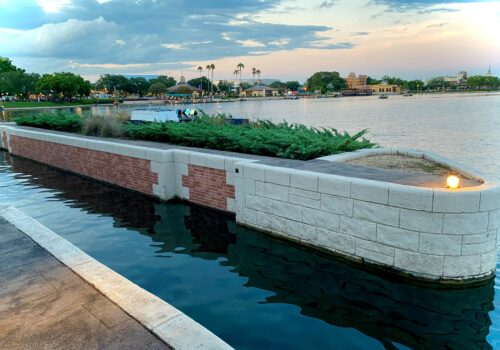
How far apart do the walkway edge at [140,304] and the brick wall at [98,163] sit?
5254 mm

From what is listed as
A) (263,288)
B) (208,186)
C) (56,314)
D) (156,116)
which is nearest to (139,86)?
(156,116)

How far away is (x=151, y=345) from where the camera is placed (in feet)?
12.1

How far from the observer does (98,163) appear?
543 inches

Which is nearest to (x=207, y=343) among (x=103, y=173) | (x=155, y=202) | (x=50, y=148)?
(x=155, y=202)

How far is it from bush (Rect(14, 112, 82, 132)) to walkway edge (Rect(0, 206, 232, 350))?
45.7 ft

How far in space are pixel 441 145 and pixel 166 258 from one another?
26.7 meters

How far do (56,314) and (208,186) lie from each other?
605 centimetres

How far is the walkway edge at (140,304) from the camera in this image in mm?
3771

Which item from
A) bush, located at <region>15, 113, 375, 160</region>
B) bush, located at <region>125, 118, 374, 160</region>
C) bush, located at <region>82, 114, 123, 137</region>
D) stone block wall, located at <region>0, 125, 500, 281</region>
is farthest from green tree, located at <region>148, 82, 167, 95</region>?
stone block wall, located at <region>0, 125, 500, 281</region>

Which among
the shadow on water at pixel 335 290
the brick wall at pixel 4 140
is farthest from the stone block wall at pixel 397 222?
the brick wall at pixel 4 140

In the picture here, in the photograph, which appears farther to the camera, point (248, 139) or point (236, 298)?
point (248, 139)

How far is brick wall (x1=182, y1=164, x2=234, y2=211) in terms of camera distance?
31.6ft

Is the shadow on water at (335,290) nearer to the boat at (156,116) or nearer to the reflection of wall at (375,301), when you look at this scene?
the reflection of wall at (375,301)

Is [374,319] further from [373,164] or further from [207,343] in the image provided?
[373,164]
